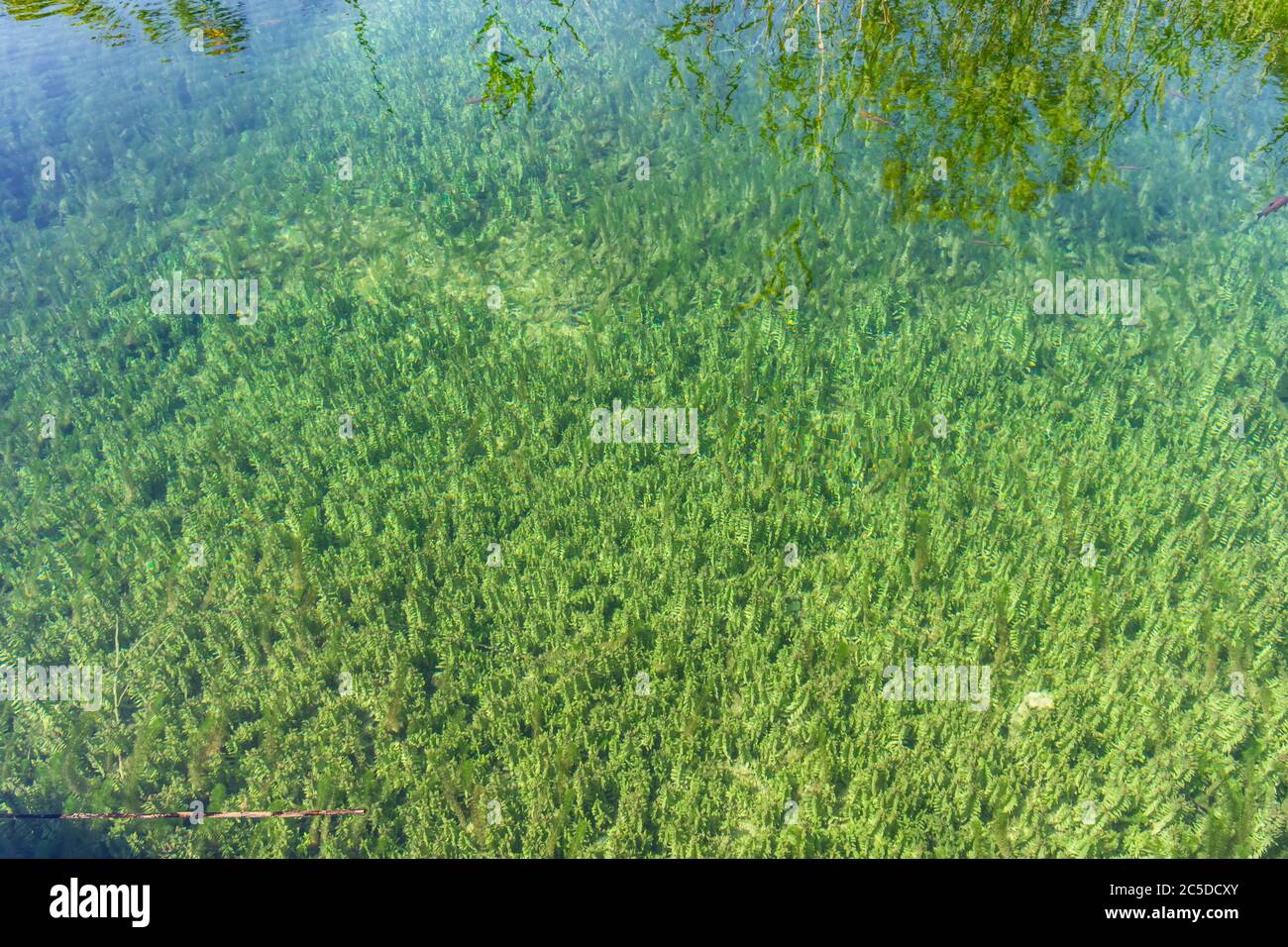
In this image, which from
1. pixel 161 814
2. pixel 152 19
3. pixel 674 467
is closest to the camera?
pixel 161 814

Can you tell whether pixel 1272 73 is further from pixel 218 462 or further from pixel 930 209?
pixel 218 462

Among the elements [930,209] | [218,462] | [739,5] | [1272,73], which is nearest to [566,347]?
[218,462]

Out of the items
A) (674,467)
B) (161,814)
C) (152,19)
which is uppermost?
(152,19)

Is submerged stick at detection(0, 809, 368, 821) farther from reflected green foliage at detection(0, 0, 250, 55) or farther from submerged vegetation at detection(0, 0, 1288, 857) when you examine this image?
reflected green foliage at detection(0, 0, 250, 55)

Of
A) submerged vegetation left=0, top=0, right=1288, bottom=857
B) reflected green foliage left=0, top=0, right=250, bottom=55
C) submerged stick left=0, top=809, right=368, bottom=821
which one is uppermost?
reflected green foliage left=0, top=0, right=250, bottom=55

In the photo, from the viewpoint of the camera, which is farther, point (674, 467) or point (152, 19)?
point (152, 19)

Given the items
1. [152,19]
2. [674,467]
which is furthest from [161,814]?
[152,19]

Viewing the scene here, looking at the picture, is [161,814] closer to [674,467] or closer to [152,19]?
[674,467]

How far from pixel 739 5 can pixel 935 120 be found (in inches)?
142

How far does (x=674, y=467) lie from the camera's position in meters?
4.77

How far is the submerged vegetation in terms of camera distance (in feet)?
11.3

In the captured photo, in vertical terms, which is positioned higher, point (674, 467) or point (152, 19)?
point (152, 19)

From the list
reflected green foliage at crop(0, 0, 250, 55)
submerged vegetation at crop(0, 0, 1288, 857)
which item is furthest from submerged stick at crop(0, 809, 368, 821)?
reflected green foliage at crop(0, 0, 250, 55)

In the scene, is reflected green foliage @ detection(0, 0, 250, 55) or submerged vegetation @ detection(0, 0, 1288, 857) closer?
submerged vegetation @ detection(0, 0, 1288, 857)
